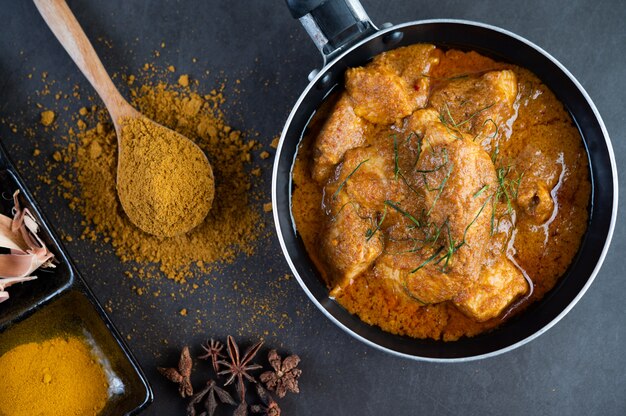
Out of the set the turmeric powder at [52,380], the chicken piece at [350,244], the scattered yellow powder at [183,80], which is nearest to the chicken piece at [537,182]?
the chicken piece at [350,244]

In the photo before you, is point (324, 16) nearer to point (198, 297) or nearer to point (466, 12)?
point (466, 12)

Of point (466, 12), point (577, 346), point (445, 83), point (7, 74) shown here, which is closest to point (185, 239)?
point (7, 74)

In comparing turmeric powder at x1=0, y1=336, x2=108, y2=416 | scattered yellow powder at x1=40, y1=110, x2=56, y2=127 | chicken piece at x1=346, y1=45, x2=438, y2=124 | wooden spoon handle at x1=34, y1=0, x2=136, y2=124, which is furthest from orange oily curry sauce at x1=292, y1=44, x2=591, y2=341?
scattered yellow powder at x1=40, y1=110, x2=56, y2=127

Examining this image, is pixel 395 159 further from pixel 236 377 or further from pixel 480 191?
pixel 236 377

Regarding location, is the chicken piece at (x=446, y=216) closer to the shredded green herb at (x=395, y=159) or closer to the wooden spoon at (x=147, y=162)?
the shredded green herb at (x=395, y=159)

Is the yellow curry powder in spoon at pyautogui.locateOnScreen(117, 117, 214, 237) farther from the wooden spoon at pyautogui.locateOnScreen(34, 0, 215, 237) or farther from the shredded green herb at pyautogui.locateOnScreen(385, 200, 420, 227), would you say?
the shredded green herb at pyautogui.locateOnScreen(385, 200, 420, 227)

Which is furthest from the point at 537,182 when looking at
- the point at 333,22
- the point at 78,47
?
the point at 78,47
